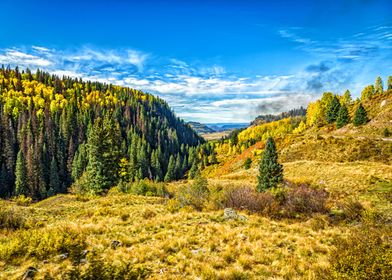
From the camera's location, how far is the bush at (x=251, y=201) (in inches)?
631

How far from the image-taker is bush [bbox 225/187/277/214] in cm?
1602

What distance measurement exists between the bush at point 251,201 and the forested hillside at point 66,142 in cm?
2462

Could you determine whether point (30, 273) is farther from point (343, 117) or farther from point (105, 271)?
point (343, 117)

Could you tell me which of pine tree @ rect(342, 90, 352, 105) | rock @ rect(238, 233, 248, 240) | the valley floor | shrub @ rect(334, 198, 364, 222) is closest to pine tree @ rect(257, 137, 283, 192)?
shrub @ rect(334, 198, 364, 222)

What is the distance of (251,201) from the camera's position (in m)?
16.6

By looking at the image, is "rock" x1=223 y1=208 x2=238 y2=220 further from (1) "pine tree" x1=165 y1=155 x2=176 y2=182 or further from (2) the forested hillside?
(1) "pine tree" x1=165 y1=155 x2=176 y2=182

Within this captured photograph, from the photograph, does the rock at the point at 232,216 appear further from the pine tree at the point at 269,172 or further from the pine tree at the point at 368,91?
the pine tree at the point at 368,91

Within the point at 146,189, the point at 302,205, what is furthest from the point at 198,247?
the point at 146,189

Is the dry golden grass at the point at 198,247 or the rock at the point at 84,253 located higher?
the rock at the point at 84,253

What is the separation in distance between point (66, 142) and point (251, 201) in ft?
342

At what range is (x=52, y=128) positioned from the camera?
103m

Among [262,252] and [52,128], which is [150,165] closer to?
[52,128]

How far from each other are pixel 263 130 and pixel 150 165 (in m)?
99.4

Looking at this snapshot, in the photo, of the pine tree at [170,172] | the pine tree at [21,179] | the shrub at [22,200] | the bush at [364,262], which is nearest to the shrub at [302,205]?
the bush at [364,262]
